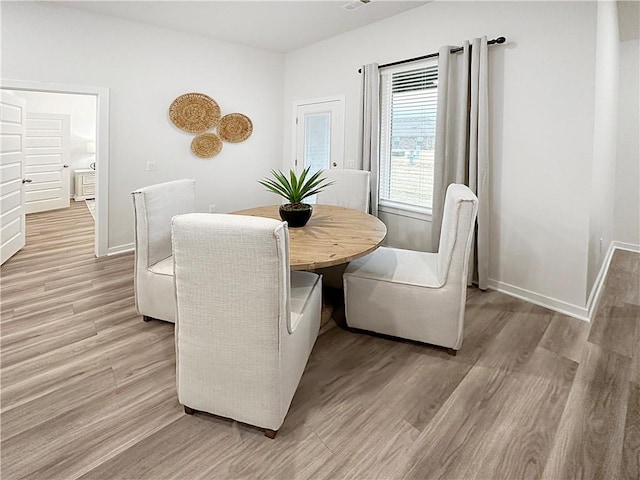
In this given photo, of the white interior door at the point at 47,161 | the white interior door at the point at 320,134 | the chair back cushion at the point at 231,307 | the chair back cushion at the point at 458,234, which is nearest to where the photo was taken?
the chair back cushion at the point at 231,307

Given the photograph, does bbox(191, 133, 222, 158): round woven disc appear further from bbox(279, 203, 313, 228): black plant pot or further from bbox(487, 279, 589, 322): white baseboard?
bbox(487, 279, 589, 322): white baseboard

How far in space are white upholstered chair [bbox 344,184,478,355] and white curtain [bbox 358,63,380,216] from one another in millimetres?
1749

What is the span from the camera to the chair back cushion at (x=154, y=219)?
2.50 metres

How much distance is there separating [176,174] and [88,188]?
487cm

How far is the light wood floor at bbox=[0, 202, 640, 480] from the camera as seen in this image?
150cm

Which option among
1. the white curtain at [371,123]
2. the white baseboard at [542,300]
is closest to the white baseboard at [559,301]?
the white baseboard at [542,300]

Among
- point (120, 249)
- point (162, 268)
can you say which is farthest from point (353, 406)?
point (120, 249)

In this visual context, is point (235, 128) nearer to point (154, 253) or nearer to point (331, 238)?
point (154, 253)

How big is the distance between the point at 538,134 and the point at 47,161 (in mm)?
7978

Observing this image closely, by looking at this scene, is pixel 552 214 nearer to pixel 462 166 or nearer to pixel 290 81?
pixel 462 166

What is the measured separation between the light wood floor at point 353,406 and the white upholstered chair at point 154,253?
183 millimetres

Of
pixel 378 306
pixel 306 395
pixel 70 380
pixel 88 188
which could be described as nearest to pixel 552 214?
pixel 378 306

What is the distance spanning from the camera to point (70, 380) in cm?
202

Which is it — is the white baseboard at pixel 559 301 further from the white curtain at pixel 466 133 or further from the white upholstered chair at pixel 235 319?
the white upholstered chair at pixel 235 319
